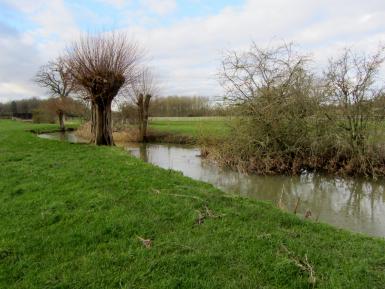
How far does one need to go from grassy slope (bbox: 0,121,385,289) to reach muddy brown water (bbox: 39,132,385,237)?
7.91 ft

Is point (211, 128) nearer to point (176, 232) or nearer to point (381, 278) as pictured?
point (176, 232)

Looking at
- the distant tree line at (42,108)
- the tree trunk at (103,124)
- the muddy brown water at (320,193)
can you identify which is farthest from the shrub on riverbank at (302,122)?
the distant tree line at (42,108)

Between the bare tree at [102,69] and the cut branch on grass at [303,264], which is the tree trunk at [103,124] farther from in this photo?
the cut branch on grass at [303,264]

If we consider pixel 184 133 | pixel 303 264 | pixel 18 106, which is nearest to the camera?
pixel 303 264

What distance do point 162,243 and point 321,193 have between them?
7.04 metres

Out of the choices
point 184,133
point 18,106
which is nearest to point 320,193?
point 184,133

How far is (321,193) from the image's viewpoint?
9852 millimetres

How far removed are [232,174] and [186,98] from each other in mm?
37541

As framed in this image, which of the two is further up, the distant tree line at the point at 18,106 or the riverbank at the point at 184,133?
the distant tree line at the point at 18,106

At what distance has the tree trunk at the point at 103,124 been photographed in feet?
50.9

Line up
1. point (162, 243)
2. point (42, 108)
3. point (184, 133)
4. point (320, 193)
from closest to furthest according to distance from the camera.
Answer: point (162, 243), point (320, 193), point (184, 133), point (42, 108)

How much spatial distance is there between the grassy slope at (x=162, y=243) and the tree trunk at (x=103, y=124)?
914cm

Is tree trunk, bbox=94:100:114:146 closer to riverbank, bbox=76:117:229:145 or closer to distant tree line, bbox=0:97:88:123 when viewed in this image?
riverbank, bbox=76:117:229:145

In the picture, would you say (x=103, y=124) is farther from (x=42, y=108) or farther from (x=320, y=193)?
(x=42, y=108)
